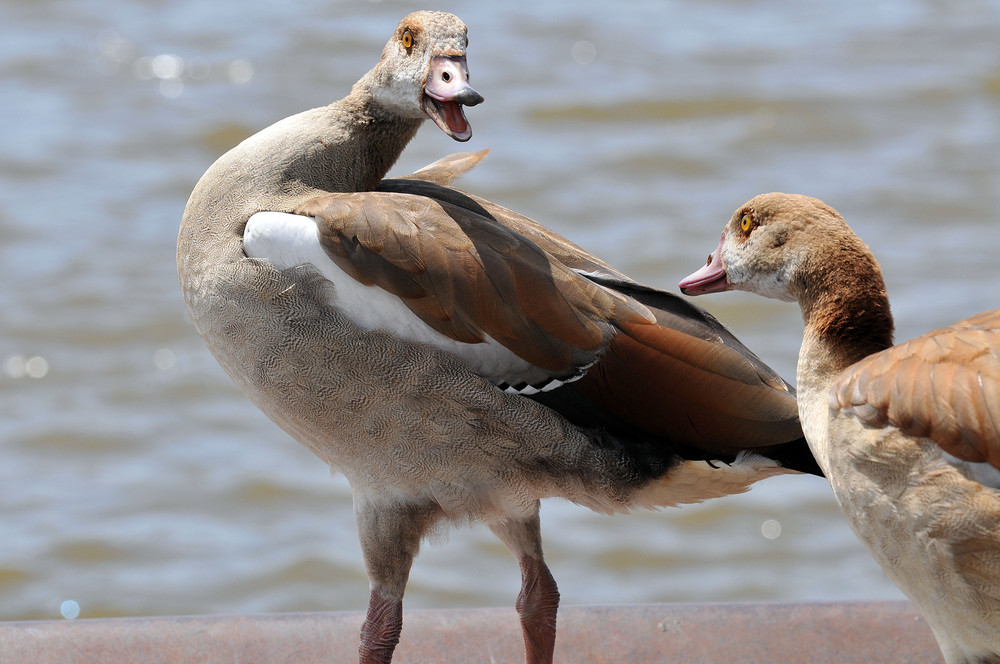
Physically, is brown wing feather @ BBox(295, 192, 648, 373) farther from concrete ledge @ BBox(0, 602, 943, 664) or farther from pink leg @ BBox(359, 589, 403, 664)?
concrete ledge @ BBox(0, 602, 943, 664)

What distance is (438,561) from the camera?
20.1ft

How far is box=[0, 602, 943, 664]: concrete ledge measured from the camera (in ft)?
10.7

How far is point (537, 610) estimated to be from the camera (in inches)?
130

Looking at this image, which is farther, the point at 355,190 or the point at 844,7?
the point at 844,7

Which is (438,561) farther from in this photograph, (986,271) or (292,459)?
(986,271)

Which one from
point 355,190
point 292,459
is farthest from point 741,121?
point 355,190

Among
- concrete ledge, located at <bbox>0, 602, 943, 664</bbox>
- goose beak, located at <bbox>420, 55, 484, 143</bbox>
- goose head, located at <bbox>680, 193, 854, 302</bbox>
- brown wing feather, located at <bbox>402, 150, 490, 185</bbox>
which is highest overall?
goose beak, located at <bbox>420, 55, 484, 143</bbox>

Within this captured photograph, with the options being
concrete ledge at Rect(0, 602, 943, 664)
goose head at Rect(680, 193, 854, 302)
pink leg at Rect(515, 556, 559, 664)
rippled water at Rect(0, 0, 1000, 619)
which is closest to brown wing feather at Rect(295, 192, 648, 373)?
goose head at Rect(680, 193, 854, 302)

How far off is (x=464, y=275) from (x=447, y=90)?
0.41m

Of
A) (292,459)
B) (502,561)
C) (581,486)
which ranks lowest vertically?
(502,561)

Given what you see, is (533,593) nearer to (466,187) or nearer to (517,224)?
(517,224)

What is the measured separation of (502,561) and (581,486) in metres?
3.22

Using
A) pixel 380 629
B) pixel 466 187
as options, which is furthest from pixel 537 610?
pixel 466 187

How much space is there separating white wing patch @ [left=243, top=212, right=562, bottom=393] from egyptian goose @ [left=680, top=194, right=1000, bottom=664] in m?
0.60
